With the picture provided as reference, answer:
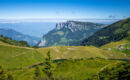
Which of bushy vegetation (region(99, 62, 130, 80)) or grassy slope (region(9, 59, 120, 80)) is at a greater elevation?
bushy vegetation (region(99, 62, 130, 80))

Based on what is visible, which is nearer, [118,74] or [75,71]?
[118,74]

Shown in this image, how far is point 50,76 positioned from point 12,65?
366ft

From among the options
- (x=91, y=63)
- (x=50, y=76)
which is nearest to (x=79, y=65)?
(x=91, y=63)

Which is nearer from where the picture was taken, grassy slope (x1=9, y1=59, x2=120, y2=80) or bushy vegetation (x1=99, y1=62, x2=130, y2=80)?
bushy vegetation (x1=99, y1=62, x2=130, y2=80)

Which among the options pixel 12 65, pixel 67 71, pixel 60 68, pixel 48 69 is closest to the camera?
pixel 48 69

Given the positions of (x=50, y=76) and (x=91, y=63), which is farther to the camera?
(x=91, y=63)

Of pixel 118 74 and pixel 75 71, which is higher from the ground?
pixel 118 74

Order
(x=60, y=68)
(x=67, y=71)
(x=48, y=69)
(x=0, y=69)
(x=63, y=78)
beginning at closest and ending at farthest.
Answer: (x=0, y=69) < (x=48, y=69) < (x=63, y=78) < (x=67, y=71) < (x=60, y=68)

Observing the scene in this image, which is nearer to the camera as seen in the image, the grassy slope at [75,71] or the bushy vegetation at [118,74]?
the bushy vegetation at [118,74]

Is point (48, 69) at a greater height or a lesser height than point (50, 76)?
greater

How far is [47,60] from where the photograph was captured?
88000 millimetres

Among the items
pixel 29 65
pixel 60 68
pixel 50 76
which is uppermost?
pixel 50 76

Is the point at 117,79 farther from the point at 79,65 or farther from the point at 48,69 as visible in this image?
the point at 79,65

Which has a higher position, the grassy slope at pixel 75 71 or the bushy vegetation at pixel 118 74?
the bushy vegetation at pixel 118 74
